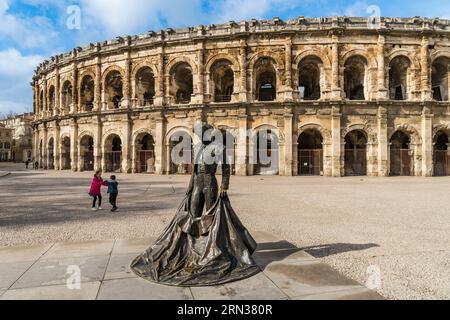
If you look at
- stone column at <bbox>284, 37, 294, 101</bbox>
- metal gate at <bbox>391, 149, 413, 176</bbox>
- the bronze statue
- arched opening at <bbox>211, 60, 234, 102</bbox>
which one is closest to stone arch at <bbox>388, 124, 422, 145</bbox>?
metal gate at <bbox>391, 149, 413, 176</bbox>

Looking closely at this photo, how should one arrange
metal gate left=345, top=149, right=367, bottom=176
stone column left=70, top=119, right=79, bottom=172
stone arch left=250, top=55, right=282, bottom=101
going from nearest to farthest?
stone arch left=250, top=55, right=282, bottom=101 < metal gate left=345, top=149, right=367, bottom=176 < stone column left=70, top=119, right=79, bottom=172

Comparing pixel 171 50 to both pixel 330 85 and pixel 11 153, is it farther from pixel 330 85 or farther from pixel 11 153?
pixel 11 153

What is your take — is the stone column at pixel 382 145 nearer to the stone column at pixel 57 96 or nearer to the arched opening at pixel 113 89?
the arched opening at pixel 113 89

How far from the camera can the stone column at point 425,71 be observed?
1962 cm

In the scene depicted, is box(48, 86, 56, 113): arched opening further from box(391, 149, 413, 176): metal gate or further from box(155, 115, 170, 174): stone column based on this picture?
box(391, 149, 413, 176): metal gate

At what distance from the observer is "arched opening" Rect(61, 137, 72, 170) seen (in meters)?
26.1

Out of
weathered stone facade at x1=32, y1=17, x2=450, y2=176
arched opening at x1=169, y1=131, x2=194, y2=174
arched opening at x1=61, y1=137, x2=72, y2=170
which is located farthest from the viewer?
arched opening at x1=61, y1=137, x2=72, y2=170

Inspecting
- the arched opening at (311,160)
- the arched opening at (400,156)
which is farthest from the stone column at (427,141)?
the arched opening at (311,160)

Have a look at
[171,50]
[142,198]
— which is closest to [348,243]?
[142,198]

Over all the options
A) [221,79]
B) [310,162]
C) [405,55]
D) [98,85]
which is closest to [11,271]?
[310,162]

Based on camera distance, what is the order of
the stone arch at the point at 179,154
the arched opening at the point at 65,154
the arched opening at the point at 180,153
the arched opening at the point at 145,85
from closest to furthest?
the stone arch at the point at 179,154 < the arched opening at the point at 180,153 < the arched opening at the point at 145,85 < the arched opening at the point at 65,154

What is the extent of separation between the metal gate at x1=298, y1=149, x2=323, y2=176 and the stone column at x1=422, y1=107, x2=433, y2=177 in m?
7.19

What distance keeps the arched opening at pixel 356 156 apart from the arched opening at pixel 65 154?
25010 mm

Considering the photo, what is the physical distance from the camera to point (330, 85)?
2002cm
